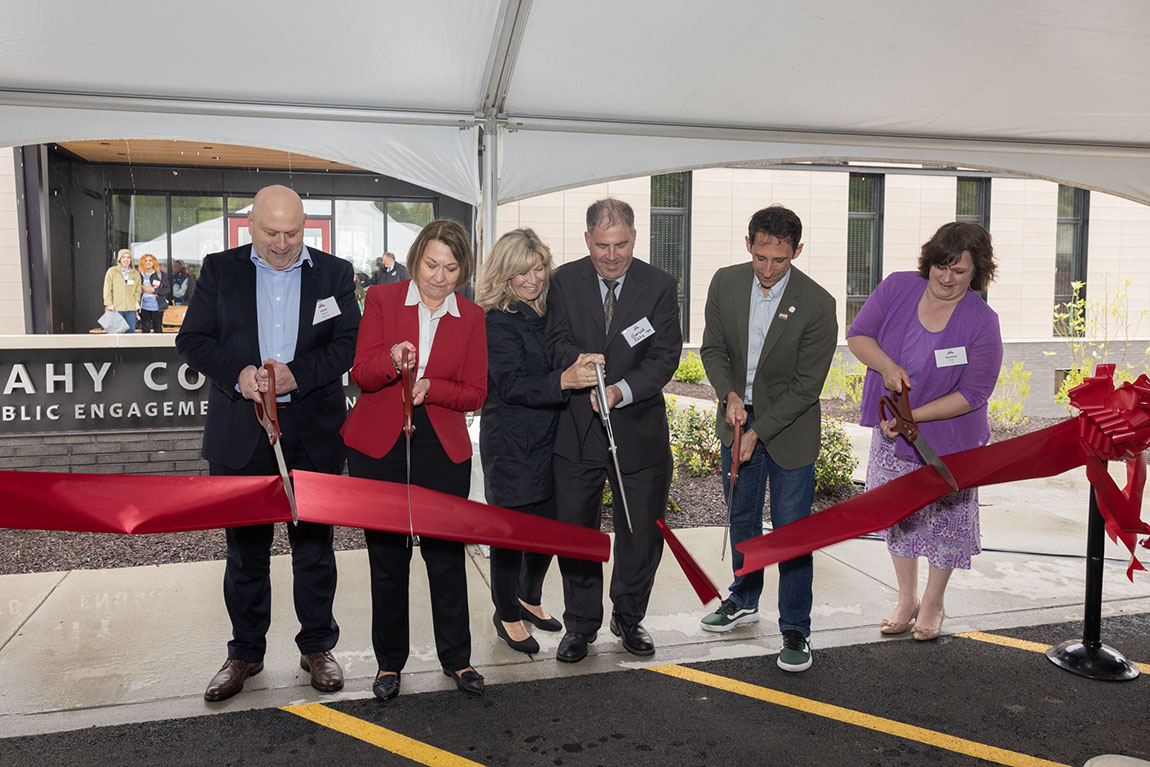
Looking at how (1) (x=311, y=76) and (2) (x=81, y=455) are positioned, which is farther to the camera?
(2) (x=81, y=455)

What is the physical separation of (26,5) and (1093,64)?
544 centimetres

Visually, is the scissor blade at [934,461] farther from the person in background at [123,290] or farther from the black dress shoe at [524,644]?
the person in background at [123,290]

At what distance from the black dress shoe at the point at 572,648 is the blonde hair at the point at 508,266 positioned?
145cm

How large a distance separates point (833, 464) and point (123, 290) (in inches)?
504

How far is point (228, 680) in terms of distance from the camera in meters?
3.30

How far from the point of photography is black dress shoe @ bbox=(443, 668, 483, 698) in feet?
11.0

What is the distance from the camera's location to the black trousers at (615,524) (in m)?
3.60

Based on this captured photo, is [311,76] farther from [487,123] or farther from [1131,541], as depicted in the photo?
[1131,541]

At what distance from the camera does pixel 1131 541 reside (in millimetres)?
2764

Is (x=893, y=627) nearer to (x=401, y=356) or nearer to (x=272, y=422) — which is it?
(x=401, y=356)

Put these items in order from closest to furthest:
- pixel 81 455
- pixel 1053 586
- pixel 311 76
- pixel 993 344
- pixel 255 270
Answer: pixel 255 270
pixel 993 344
pixel 311 76
pixel 1053 586
pixel 81 455

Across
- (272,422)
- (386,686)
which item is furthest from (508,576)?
(272,422)

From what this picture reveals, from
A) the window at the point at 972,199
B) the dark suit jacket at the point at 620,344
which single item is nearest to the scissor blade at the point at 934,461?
the dark suit jacket at the point at 620,344

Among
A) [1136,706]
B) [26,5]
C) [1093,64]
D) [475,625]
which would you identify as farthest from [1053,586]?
[26,5]
